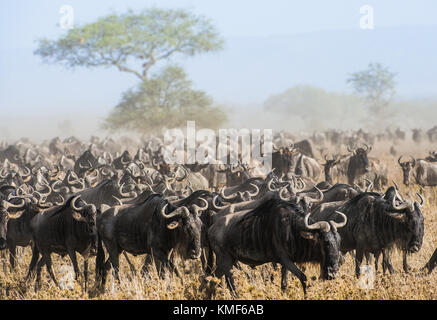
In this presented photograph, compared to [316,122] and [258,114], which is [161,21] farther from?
[258,114]

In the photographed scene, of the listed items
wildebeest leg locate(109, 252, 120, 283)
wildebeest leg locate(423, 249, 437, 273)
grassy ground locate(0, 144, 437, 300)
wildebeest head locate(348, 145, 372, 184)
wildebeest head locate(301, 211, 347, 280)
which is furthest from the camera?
wildebeest head locate(348, 145, 372, 184)

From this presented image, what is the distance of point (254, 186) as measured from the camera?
1195 centimetres

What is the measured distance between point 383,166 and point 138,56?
43.4 metres

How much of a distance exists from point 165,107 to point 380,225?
48400 mm

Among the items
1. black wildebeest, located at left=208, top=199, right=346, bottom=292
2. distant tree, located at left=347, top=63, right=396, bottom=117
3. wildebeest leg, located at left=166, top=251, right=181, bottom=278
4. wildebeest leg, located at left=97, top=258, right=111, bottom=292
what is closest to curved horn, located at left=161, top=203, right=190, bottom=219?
black wildebeest, located at left=208, top=199, right=346, bottom=292

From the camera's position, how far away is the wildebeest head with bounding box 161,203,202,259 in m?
7.75

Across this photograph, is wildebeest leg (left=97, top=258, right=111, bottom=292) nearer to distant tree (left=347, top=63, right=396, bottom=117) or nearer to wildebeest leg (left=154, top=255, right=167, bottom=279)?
wildebeest leg (left=154, top=255, right=167, bottom=279)

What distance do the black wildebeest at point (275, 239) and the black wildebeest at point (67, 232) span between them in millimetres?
1698

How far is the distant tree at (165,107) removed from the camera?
54094 mm

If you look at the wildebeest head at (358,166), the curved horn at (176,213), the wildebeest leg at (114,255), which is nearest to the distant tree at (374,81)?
the wildebeest head at (358,166)

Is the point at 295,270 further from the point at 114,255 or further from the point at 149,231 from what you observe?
the point at 114,255

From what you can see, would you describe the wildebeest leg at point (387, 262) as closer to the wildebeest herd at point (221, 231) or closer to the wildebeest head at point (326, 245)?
the wildebeest herd at point (221, 231)

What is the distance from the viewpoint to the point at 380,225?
27.7ft
